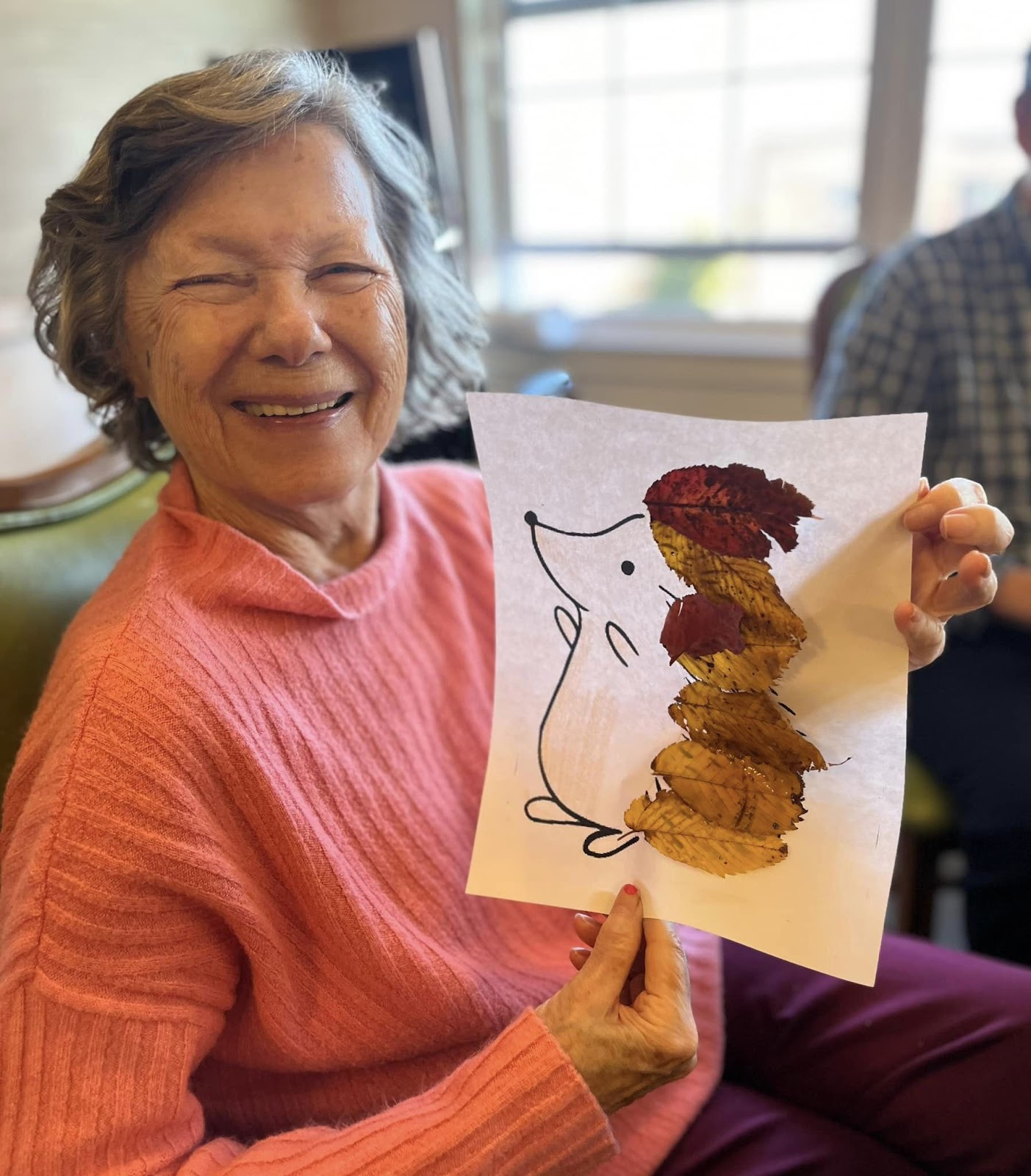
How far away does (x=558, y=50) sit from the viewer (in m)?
2.51

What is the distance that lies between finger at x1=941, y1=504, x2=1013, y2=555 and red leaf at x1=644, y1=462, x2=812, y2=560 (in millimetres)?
94

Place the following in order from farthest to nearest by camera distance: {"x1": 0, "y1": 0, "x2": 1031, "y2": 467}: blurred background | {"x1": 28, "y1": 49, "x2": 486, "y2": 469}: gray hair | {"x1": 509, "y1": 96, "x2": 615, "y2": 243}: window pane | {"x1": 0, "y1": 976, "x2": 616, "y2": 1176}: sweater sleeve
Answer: {"x1": 509, "y1": 96, "x2": 615, "y2": 243}: window pane → {"x1": 0, "y1": 0, "x2": 1031, "y2": 467}: blurred background → {"x1": 28, "y1": 49, "x2": 486, "y2": 469}: gray hair → {"x1": 0, "y1": 976, "x2": 616, "y2": 1176}: sweater sleeve

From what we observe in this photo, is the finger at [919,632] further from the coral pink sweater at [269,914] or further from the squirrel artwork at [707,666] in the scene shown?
the coral pink sweater at [269,914]

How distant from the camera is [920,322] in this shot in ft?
4.43

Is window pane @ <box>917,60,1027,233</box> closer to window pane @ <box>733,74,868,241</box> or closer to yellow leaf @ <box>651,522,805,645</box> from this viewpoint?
window pane @ <box>733,74,868,241</box>

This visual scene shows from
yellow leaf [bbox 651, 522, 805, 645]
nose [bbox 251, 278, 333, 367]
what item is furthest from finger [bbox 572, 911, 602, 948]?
nose [bbox 251, 278, 333, 367]

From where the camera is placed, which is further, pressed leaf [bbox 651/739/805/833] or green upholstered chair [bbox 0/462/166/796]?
green upholstered chair [bbox 0/462/166/796]

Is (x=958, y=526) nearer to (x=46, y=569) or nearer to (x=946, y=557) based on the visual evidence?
(x=946, y=557)

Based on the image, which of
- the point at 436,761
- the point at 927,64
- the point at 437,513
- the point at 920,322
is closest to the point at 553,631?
the point at 436,761

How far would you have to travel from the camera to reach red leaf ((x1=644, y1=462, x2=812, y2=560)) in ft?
1.92

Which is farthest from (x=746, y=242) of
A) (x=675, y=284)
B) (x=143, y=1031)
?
(x=143, y=1031)

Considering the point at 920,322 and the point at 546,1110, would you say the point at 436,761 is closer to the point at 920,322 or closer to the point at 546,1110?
the point at 546,1110

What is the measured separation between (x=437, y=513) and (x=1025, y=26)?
6.57ft

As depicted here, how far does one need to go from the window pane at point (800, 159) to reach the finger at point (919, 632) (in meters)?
2.00
